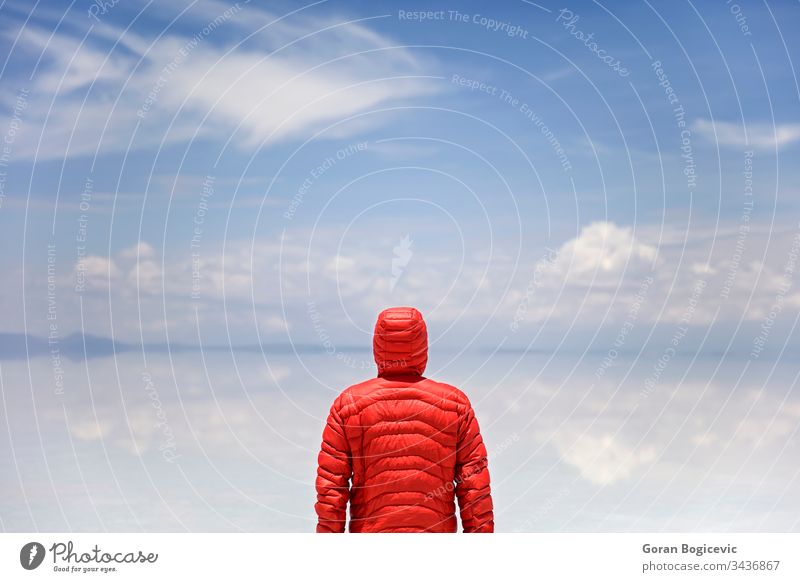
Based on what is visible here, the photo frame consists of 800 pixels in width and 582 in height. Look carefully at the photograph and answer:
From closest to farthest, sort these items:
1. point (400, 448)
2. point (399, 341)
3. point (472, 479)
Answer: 1. point (400, 448)
2. point (399, 341)
3. point (472, 479)

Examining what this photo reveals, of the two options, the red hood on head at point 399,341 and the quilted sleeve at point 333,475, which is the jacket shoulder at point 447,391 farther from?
the quilted sleeve at point 333,475

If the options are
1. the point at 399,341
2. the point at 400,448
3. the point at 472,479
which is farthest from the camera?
the point at 472,479

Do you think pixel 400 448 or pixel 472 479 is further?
pixel 472 479

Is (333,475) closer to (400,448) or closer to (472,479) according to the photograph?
(400,448)

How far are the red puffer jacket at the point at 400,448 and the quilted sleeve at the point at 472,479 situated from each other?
0.01m

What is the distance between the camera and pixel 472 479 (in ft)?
39.3

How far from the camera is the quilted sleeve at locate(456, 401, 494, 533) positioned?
11.9m
